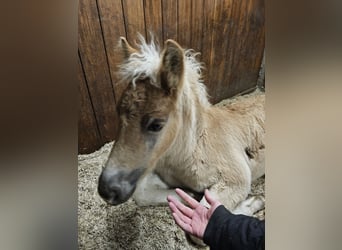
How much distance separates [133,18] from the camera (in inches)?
60.9

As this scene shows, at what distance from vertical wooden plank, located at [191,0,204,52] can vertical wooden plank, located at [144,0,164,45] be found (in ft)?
0.33

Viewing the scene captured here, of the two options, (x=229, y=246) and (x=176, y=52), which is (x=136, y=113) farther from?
(x=229, y=246)

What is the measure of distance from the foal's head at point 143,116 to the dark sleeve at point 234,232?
27cm

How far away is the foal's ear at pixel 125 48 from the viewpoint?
1.53 meters

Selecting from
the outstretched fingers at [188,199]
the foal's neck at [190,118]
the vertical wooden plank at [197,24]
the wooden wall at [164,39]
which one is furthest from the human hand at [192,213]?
the vertical wooden plank at [197,24]

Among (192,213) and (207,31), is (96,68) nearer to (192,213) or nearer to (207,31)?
(207,31)

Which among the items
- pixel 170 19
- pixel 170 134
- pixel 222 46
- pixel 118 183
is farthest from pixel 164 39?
pixel 118 183

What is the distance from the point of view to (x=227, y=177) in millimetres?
1435

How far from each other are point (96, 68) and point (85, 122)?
0.18 metres

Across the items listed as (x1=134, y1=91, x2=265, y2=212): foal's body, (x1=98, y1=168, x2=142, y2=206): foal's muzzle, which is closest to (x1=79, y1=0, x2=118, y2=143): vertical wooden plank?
(x1=98, y1=168, x2=142, y2=206): foal's muzzle

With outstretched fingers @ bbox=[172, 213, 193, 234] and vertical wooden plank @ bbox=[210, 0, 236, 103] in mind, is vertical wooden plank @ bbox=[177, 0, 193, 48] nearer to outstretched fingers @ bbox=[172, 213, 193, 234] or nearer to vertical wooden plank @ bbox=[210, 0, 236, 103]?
vertical wooden plank @ bbox=[210, 0, 236, 103]

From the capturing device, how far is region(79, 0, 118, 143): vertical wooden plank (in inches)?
61.2

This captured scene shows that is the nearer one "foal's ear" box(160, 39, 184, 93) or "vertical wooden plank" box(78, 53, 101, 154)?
"foal's ear" box(160, 39, 184, 93)
